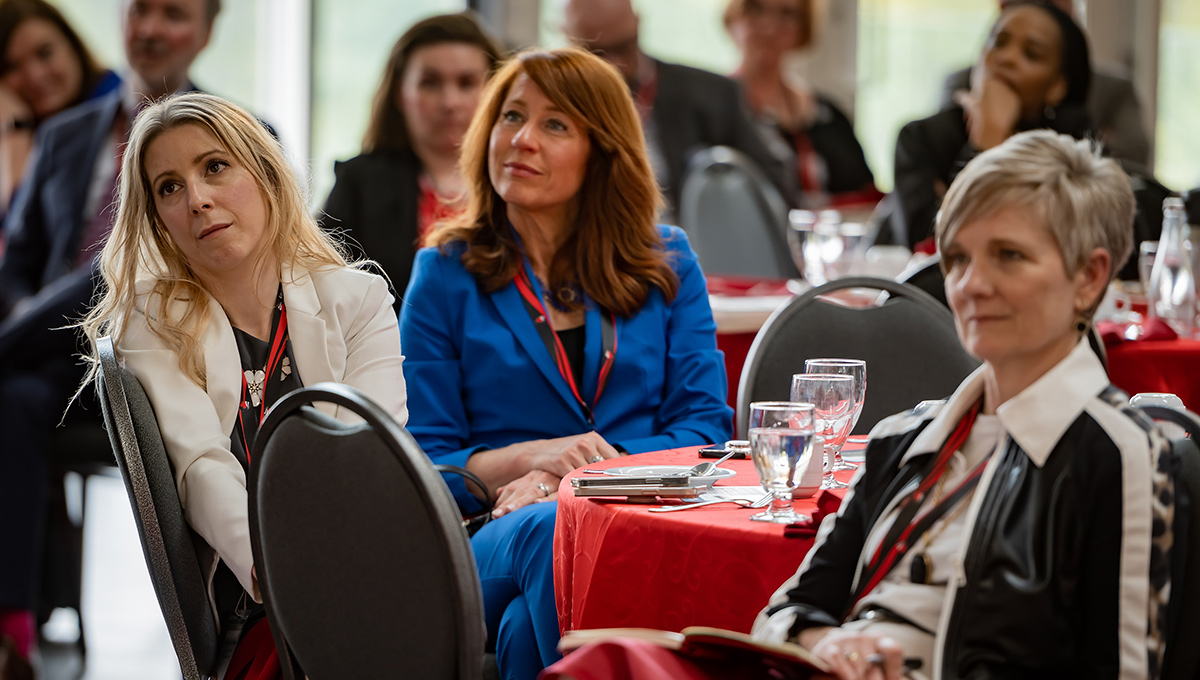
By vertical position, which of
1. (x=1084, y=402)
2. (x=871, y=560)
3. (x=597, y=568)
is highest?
(x=1084, y=402)

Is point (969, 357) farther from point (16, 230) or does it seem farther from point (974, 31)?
point (974, 31)

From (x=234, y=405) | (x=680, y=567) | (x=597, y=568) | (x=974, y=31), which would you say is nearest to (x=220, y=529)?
(x=234, y=405)

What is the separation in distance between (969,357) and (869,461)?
3.49 ft

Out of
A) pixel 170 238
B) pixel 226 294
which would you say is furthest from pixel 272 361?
pixel 170 238

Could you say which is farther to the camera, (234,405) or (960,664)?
(234,405)

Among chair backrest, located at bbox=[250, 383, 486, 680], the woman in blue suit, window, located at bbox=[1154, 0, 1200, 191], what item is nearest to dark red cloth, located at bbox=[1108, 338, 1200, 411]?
the woman in blue suit

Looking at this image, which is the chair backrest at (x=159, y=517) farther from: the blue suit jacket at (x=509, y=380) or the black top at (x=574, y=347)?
Result: the black top at (x=574, y=347)

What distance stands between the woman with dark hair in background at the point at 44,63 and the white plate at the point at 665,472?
12.5 feet

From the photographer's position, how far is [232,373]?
1965mm

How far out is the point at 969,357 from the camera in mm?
2469

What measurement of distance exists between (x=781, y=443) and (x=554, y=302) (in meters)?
1.05

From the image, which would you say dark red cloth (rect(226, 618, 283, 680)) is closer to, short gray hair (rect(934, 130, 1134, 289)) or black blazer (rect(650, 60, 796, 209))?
short gray hair (rect(934, 130, 1134, 289))

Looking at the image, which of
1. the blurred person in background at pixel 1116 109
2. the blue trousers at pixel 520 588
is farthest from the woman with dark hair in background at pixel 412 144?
the blurred person in background at pixel 1116 109

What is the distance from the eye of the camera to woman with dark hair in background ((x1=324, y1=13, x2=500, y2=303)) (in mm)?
3658
